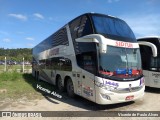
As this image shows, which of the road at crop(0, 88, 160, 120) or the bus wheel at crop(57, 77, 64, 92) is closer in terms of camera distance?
the road at crop(0, 88, 160, 120)

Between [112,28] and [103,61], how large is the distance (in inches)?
68.2

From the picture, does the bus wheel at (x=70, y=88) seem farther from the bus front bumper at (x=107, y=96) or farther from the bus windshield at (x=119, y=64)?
the bus windshield at (x=119, y=64)

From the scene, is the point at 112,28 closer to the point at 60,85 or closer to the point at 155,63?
the point at 155,63

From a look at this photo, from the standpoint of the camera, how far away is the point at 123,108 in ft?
29.4

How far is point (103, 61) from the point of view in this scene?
8.35 meters

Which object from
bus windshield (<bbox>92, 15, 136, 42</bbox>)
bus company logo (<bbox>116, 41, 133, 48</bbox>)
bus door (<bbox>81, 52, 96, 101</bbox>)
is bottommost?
bus door (<bbox>81, 52, 96, 101</bbox>)

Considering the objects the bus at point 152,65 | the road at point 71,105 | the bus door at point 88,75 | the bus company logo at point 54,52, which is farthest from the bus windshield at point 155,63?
the bus company logo at point 54,52

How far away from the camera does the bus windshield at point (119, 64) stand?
8.34m

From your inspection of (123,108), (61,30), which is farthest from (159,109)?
(61,30)

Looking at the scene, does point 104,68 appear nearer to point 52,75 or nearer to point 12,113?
point 12,113

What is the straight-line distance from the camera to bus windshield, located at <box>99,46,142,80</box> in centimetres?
834

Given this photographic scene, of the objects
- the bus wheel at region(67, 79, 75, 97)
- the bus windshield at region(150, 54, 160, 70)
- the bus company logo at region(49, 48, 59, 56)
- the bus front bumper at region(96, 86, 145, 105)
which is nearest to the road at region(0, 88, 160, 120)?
the bus wheel at region(67, 79, 75, 97)

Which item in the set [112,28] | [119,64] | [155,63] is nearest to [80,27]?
[112,28]

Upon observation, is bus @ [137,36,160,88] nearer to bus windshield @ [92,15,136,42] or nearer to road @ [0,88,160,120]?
road @ [0,88,160,120]
